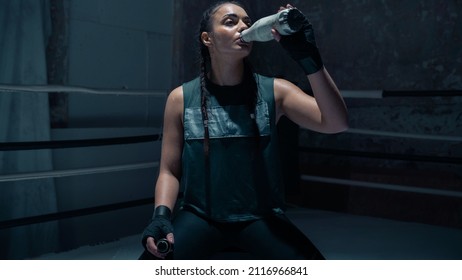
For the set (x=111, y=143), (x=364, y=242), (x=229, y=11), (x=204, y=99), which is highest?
(x=229, y=11)

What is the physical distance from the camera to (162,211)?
1393mm

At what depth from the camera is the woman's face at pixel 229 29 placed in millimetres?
1372

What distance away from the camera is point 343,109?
4.27 ft

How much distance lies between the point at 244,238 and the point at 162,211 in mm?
261

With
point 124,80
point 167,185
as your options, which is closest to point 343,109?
point 167,185

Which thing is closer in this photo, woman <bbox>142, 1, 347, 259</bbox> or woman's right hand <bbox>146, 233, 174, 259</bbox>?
woman's right hand <bbox>146, 233, 174, 259</bbox>

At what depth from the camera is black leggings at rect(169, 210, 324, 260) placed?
4.38 ft

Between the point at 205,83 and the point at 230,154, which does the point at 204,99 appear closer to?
the point at 205,83

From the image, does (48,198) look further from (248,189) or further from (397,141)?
(397,141)

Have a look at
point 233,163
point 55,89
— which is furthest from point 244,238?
point 55,89

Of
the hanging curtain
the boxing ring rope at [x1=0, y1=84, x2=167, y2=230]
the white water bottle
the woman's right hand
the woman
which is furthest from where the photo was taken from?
the hanging curtain

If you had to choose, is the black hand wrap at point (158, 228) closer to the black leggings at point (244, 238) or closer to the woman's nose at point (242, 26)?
the black leggings at point (244, 238)

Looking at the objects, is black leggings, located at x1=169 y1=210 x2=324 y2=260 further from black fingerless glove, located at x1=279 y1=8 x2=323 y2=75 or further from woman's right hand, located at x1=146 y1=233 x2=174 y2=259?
black fingerless glove, located at x1=279 y1=8 x2=323 y2=75

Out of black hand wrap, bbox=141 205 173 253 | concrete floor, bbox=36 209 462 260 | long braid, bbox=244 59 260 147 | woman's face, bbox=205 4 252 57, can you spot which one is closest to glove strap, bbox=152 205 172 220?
black hand wrap, bbox=141 205 173 253
